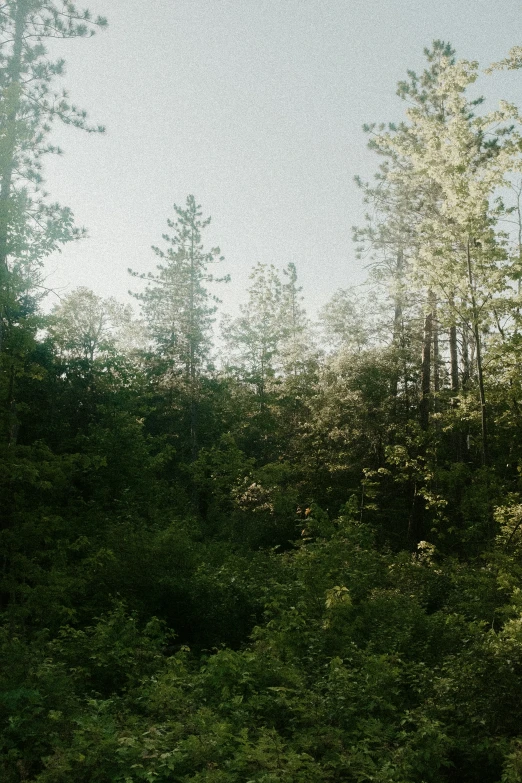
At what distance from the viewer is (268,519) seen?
2073 cm

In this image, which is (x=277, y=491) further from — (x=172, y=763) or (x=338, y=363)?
(x=172, y=763)

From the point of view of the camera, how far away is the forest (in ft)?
17.8

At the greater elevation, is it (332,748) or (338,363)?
(338,363)

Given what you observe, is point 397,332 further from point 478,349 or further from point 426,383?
point 478,349

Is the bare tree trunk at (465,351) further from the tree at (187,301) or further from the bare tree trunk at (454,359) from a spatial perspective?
the tree at (187,301)

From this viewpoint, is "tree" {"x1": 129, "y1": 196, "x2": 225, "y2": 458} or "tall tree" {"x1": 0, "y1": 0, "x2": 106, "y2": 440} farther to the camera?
"tree" {"x1": 129, "y1": 196, "x2": 225, "y2": 458}

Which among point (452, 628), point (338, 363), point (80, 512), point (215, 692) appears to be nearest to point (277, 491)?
point (338, 363)

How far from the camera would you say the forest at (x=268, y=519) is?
542 centimetres

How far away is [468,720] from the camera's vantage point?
229 inches

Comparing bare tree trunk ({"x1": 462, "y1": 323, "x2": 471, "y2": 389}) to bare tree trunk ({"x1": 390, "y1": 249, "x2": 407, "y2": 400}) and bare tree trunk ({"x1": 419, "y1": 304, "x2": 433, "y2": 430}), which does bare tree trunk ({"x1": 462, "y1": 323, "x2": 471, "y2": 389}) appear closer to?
bare tree trunk ({"x1": 419, "y1": 304, "x2": 433, "y2": 430})

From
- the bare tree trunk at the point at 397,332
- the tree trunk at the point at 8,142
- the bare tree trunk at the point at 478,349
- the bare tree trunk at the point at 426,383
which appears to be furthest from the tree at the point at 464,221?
the tree trunk at the point at 8,142

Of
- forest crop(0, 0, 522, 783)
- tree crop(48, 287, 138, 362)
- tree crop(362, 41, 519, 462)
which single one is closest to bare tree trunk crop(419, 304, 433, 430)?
forest crop(0, 0, 522, 783)

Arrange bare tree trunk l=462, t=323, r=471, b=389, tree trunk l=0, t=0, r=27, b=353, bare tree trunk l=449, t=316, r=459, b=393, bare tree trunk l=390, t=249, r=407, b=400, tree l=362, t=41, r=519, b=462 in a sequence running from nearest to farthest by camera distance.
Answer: tree trunk l=0, t=0, r=27, b=353 → tree l=362, t=41, r=519, b=462 → bare tree trunk l=462, t=323, r=471, b=389 → bare tree trunk l=449, t=316, r=459, b=393 → bare tree trunk l=390, t=249, r=407, b=400

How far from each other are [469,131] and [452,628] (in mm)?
10824
